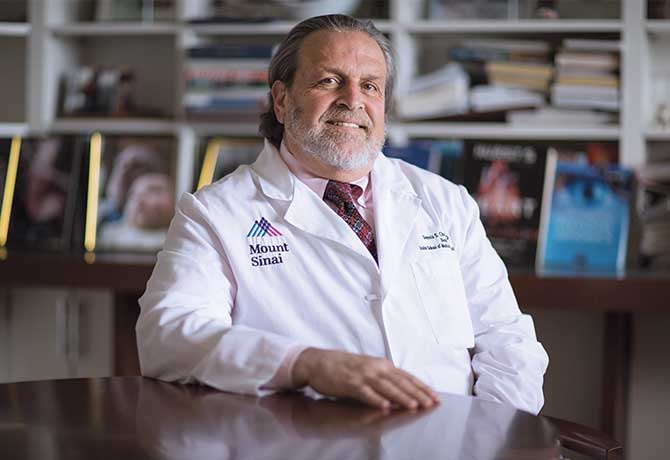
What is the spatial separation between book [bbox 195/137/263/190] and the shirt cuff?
2.20 m

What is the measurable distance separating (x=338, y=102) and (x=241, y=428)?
896 mm

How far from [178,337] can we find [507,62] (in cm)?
220

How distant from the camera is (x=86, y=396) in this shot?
1.64 metres

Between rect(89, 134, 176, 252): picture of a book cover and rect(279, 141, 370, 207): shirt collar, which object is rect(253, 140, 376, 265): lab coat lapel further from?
rect(89, 134, 176, 252): picture of a book cover

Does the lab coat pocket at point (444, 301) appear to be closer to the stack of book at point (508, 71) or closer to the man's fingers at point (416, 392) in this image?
the man's fingers at point (416, 392)

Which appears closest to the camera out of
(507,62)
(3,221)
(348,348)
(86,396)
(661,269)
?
(86,396)

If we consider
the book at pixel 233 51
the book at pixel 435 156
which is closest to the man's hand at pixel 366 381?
the book at pixel 435 156

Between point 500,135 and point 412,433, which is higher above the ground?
point 500,135

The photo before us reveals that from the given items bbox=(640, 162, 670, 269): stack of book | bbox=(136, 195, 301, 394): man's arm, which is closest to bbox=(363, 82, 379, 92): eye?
bbox=(136, 195, 301, 394): man's arm

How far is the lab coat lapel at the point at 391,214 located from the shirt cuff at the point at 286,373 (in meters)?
0.36

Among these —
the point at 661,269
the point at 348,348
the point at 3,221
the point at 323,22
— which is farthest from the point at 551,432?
the point at 3,221

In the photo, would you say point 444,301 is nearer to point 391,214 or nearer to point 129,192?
point 391,214

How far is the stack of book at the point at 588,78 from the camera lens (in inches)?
140

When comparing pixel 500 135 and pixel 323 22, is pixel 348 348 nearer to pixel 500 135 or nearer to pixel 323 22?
pixel 323 22
